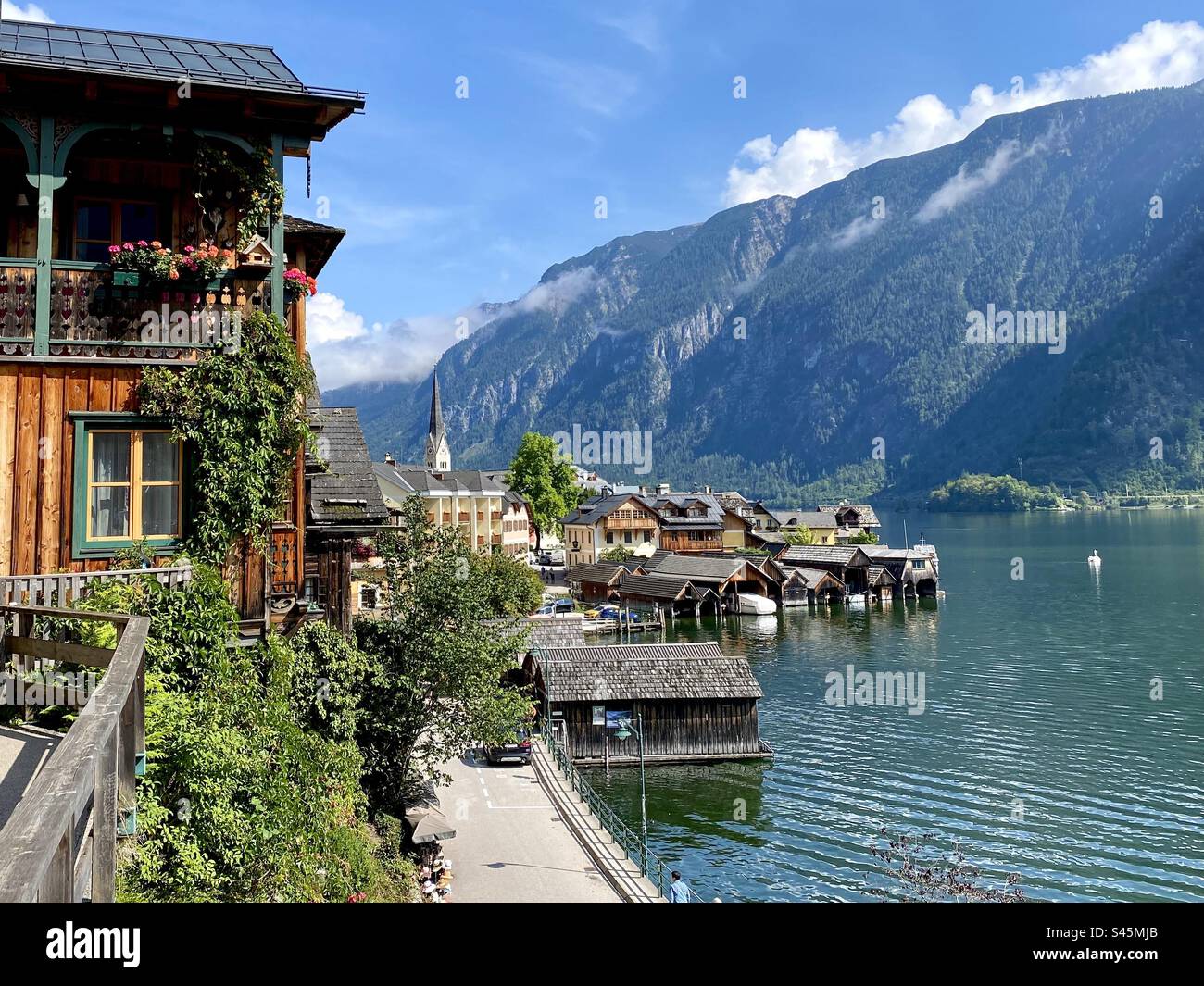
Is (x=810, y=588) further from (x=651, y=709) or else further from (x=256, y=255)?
(x=256, y=255)

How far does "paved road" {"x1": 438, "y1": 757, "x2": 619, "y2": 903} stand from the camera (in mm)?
22203

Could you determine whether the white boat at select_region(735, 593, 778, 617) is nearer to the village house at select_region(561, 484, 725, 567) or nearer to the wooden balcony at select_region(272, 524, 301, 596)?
the village house at select_region(561, 484, 725, 567)

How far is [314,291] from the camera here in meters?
15.6

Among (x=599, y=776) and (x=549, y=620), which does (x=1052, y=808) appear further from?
(x=549, y=620)

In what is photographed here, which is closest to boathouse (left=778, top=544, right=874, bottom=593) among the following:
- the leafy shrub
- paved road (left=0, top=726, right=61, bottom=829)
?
the leafy shrub

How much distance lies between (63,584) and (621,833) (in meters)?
20.7

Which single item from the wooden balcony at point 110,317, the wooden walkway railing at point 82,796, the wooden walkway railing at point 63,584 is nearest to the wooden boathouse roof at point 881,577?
the wooden balcony at point 110,317

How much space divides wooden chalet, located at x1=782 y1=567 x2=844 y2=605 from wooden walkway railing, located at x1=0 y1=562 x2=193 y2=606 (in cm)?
8022

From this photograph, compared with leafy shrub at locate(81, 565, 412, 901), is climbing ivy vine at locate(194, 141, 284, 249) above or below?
above

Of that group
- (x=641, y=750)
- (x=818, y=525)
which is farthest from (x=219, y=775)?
(x=818, y=525)

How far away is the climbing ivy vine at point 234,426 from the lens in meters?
12.5

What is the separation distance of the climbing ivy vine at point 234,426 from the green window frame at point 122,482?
23cm

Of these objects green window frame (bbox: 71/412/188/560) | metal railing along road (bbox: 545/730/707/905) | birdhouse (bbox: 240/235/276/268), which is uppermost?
birdhouse (bbox: 240/235/276/268)

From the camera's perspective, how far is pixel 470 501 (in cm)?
10462
